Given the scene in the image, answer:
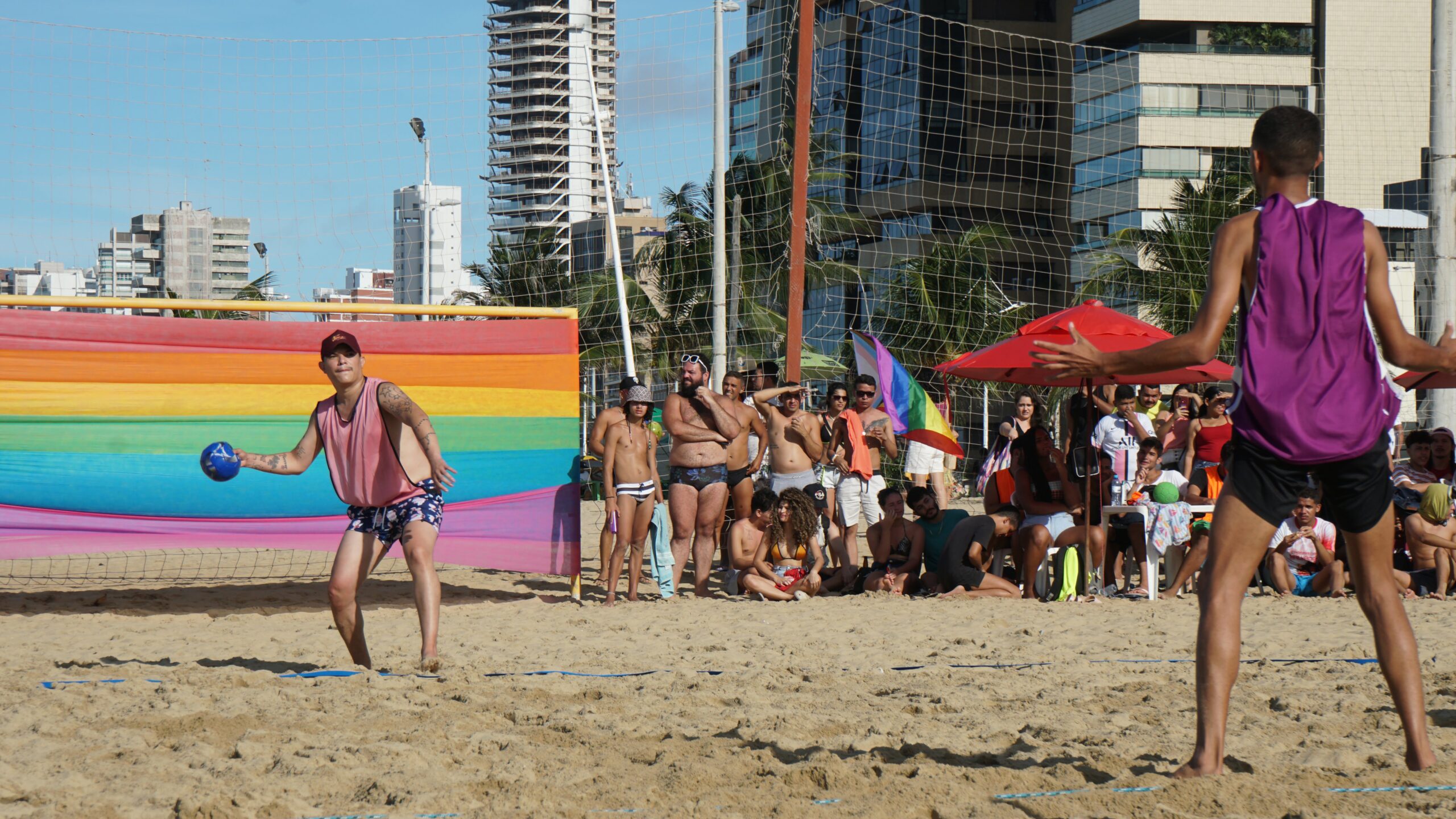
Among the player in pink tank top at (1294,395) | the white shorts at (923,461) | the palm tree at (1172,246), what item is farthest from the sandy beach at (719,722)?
the palm tree at (1172,246)

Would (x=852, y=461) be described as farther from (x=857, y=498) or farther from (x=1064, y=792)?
(x=1064, y=792)

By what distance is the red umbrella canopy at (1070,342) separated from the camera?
7.38 metres

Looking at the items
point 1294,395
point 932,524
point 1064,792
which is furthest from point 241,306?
point 1294,395

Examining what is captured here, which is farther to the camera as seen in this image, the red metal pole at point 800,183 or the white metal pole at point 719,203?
the white metal pole at point 719,203

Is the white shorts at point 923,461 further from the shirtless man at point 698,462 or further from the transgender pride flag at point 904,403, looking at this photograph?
the shirtless man at point 698,462

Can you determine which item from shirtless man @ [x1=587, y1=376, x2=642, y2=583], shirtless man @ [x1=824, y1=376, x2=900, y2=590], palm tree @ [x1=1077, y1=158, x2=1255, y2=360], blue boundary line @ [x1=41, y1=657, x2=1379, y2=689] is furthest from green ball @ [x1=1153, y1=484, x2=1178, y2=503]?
palm tree @ [x1=1077, y1=158, x2=1255, y2=360]

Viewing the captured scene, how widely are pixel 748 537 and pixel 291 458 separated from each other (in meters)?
3.66

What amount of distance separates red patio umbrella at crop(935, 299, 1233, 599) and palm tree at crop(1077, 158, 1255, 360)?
410 inches

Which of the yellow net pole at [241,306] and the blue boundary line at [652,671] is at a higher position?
the yellow net pole at [241,306]

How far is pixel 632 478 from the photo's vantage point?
773 centimetres

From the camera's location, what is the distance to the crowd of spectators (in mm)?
7535

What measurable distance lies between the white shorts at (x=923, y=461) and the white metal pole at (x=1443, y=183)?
3594mm

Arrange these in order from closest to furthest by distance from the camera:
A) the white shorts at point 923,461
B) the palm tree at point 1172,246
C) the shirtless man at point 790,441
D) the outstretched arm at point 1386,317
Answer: the outstretched arm at point 1386,317
the shirtless man at point 790,441
the white shorts at point 923,461
the palm tree at point 1172,246

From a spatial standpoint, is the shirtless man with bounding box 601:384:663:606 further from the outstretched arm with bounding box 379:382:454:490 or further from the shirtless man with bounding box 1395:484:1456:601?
the shirtless man with bounding box 1395:484:1456:601
